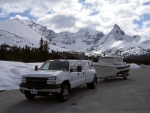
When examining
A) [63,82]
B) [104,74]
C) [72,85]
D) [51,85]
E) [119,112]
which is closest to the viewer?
[119,112]

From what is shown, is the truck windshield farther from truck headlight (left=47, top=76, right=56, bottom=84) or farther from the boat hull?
the boat hull

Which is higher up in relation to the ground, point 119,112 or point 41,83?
point 41,83

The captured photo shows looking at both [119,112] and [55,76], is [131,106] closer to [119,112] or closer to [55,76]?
[119,112]

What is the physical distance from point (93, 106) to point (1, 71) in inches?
411

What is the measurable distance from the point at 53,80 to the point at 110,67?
13116 mm

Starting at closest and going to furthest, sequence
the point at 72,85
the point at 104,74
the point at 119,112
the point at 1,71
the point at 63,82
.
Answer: the point at 119,112 → the point at 63,82 → the point at 72,85 → the point at 1,71 → the point at 104,74

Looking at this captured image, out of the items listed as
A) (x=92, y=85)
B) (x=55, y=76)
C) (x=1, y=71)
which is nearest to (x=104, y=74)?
(x=92, y=85)

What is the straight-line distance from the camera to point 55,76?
37.4ft

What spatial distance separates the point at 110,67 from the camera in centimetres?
2384

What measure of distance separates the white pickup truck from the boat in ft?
31.5

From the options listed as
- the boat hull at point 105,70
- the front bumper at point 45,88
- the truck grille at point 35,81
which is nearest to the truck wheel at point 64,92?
the front bumper at point 45,88

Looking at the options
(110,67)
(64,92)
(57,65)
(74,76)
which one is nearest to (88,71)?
(74,76)

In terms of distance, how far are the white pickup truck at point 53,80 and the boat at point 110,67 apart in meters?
9.60

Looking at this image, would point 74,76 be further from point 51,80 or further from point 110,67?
point 110,67
